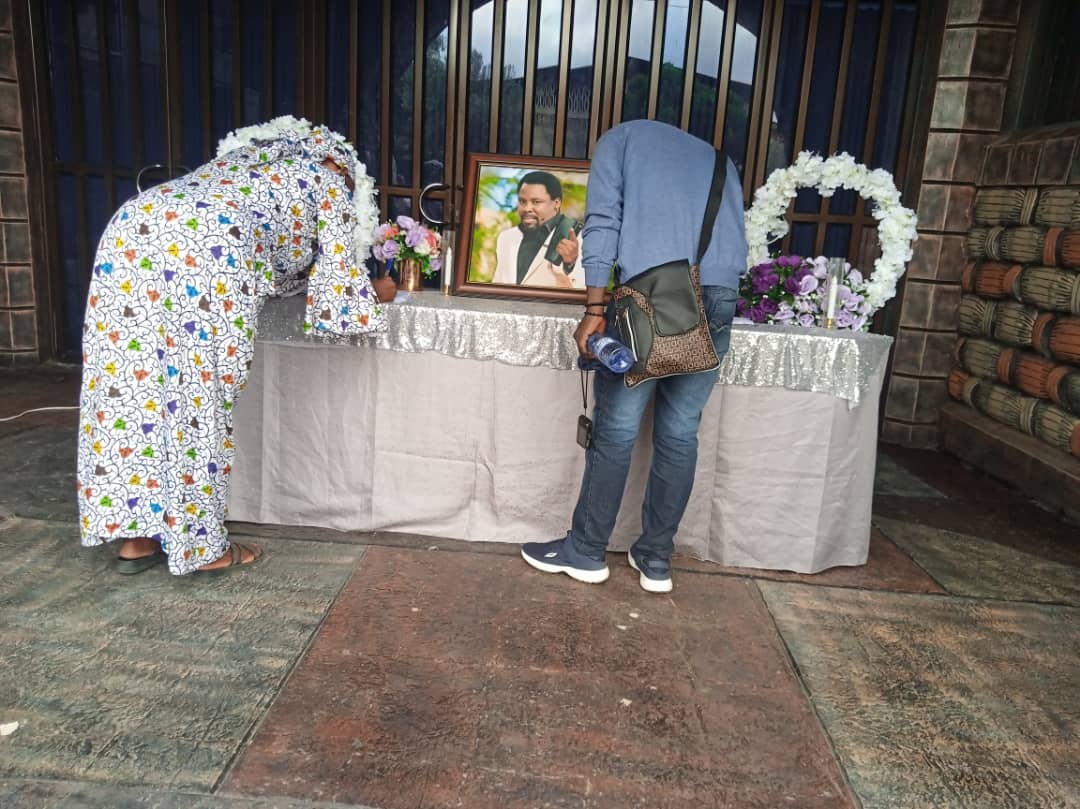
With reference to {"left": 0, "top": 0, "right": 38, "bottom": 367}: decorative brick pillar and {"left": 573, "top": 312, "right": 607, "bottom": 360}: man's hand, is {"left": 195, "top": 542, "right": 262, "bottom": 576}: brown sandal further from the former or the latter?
{"left": 0, "top": 0, "right": 38, "bottom": 367}: decorative brick pillar

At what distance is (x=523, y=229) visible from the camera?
327 centimetres

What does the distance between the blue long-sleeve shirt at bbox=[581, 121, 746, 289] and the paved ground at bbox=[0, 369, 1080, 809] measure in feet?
3.54

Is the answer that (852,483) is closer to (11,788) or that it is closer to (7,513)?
(11,788)

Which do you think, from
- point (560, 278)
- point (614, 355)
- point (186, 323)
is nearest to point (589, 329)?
point (614, 355)

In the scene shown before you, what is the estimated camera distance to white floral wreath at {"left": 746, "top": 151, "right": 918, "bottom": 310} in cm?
305

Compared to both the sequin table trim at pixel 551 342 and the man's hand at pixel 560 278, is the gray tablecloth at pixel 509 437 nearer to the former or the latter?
the sequin table trim at pixel 551 342

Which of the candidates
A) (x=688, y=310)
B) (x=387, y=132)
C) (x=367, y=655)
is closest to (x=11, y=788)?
(x=367, y=655)

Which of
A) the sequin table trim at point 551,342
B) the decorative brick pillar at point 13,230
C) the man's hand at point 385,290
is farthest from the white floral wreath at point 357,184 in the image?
the decorative brick pillar at point 13,230

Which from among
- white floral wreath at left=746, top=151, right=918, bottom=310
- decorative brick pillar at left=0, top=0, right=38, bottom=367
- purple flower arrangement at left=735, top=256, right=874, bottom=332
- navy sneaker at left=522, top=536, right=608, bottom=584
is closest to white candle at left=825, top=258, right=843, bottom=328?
purple flower arrangement at left=735, top=256, right=874, bottom=332

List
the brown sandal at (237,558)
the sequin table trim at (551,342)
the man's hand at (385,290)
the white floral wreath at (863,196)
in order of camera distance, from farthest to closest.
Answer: the white floral wreath at (863,196), the man's hand at (385,290), the sequin table trim at (551,342), the brown sandal at (237,558)

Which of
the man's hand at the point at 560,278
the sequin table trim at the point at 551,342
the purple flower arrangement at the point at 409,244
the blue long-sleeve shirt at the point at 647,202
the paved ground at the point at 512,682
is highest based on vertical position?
the blue long-sleeve shirt at the point at 647,202

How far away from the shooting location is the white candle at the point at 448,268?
3264 millimetres

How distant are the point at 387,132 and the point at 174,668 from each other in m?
3.53

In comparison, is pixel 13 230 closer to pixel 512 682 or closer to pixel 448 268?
pixel 448 268
